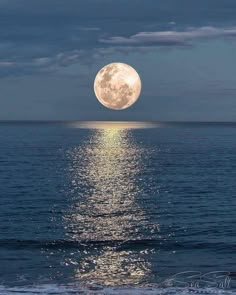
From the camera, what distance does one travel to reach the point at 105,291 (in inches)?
1351

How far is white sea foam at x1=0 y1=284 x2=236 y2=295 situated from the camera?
110 feet

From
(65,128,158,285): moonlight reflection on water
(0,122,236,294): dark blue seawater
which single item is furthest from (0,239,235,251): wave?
(65,128,158,285): moonlight reflection on water

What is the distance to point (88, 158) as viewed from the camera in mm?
162125

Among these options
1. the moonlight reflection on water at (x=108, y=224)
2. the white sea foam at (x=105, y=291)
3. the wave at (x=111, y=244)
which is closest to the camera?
the white sea foam at (x=105, y=291)

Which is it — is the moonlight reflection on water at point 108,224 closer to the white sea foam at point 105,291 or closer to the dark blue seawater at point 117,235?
the dark blue seawater at point 117,235

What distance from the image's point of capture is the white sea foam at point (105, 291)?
3347cm

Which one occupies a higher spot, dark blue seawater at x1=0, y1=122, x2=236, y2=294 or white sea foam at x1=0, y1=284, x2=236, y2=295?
white sea foam at x1=0, y1=284, x2=236, y2=295

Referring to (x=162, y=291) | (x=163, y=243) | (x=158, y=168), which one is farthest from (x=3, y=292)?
(x=158, y=168)

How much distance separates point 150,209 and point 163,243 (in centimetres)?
1816
